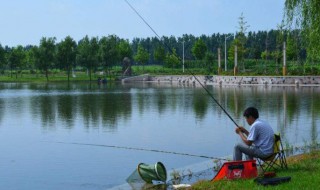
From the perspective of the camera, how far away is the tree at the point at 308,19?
47.1ft

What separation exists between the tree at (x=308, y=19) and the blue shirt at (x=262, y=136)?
6069mm

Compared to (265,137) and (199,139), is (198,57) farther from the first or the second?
(265,137)

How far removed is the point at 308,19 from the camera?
14.7 m

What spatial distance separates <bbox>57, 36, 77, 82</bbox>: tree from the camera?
89.8 m

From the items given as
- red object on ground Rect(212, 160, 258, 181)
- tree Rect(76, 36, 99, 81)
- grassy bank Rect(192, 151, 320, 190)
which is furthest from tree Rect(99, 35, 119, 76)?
red object on ground Rect(212, 160, 258, 181)

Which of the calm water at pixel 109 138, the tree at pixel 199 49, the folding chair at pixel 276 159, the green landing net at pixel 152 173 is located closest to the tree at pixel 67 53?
the tree at pixel 199 49

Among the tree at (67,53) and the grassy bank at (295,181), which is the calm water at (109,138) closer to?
the grassy bank at (295,181)

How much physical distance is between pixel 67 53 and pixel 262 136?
8318 cm

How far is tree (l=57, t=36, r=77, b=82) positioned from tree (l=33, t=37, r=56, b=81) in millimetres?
1285

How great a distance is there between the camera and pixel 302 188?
7766mm

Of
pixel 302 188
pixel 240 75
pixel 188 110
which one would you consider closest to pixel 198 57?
pixel 240 75

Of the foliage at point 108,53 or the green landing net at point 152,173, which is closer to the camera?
the green landing net at point 152,173

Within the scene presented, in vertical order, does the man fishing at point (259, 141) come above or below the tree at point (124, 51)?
below

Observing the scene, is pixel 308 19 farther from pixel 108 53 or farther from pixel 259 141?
pixel 108 53
